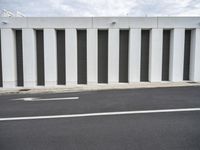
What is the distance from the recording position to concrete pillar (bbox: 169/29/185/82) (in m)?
12.5

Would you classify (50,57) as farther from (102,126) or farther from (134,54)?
(102,126)

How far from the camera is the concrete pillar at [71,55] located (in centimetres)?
1238

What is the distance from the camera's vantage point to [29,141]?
3.93 meters

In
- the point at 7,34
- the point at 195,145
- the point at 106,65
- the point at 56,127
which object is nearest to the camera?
the point at 195,145

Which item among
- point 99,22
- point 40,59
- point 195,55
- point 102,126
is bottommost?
point 102,126

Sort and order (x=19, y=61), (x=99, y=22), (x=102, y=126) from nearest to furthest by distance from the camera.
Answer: (x=102, y=126) → (x=99, y=22) → (x=19, y=61)

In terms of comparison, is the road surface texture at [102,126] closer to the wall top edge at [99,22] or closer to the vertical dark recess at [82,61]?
the vertical dark recess at [82,61]

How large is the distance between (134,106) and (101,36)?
768 cm

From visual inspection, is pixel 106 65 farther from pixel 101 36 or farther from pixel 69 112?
pixel 69 112

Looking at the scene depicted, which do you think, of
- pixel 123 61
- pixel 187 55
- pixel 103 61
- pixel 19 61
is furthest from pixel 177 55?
pixel 19 61

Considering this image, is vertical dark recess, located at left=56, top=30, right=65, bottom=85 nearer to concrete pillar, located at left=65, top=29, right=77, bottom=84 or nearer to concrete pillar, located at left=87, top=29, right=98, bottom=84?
concrete pillar, located at left=65, top=29, right=77, bottom=84

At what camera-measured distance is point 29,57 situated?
41.0ft

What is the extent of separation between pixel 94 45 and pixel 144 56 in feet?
13.0

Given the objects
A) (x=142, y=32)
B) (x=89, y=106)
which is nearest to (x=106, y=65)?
(x=142, y=32)
